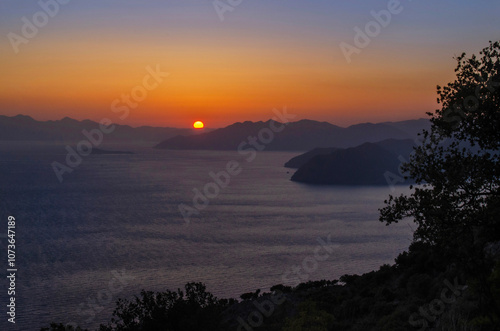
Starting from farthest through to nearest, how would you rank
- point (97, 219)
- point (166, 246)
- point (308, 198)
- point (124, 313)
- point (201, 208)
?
point (308, 198) → point (201, 208) → point (97, 219) → point (166, 246) → point (124, 313)

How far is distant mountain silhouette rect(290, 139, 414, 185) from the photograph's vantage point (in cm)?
12762

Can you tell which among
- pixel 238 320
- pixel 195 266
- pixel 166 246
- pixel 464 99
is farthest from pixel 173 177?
pixel 464 99

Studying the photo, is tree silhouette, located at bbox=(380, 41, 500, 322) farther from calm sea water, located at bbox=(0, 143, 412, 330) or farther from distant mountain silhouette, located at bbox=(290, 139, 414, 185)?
distant mountain silhouette, located at bbox=(290, 139, 414, 185)

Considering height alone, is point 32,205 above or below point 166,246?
above

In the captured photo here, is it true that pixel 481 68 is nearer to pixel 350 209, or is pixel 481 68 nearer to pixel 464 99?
pixel 464 99

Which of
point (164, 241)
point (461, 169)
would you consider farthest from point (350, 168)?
point (461, 169)

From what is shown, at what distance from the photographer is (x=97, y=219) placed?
69.6 meters

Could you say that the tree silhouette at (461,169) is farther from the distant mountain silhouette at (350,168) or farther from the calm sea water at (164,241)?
the distant mountain silhouette at (350,168)

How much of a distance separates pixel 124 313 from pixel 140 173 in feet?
448

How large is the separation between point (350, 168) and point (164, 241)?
286ft

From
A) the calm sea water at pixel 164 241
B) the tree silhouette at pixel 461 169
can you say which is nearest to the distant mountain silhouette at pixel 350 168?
the calm sea water at pixel 164 241

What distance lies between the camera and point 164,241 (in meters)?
53.9

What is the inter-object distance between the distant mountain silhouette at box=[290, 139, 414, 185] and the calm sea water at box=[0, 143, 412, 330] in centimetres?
2103

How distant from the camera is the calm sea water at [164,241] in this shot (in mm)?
36281
